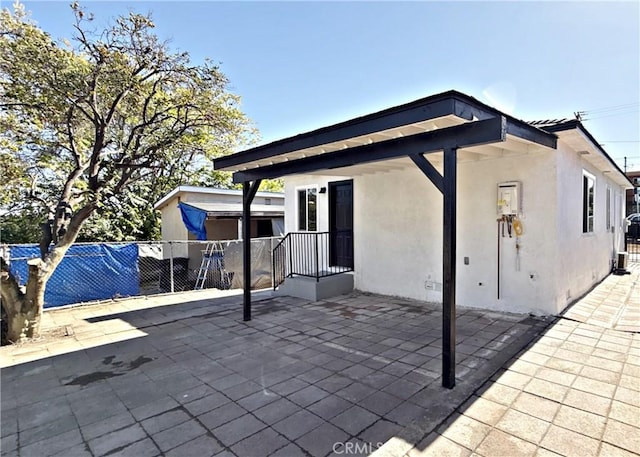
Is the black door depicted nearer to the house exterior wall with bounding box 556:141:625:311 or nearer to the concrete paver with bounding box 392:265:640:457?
the house exterior wall with bounding box 556:141:625:311

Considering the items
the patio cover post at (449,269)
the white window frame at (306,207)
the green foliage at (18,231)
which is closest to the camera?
the patio cover post at (449,269)

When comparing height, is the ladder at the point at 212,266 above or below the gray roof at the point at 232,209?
below

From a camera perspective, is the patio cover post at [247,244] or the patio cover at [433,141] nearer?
the patio cover at [433,141]

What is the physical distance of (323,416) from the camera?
106 inches

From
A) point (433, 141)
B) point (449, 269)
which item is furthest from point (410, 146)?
point (449, 269)

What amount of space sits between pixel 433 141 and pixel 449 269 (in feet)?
3.97

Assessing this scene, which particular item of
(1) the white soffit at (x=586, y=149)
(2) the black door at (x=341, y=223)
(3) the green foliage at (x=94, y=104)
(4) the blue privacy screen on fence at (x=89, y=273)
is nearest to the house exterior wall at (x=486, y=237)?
(1) the white soffit at (x=586, y=149)

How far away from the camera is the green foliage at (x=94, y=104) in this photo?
4961 mm

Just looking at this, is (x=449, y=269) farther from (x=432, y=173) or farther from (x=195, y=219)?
(x=195, y=219)

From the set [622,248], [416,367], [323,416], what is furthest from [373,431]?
[622,248]

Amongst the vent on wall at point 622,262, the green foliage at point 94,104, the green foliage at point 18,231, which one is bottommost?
the vent on wall at point 622,262

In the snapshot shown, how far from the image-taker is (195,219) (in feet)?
36.0

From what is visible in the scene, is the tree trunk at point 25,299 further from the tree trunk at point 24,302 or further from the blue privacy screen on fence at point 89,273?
the blue privacy screen on fence at point 89,273

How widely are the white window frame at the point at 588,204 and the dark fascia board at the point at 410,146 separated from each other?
15.9 feet
